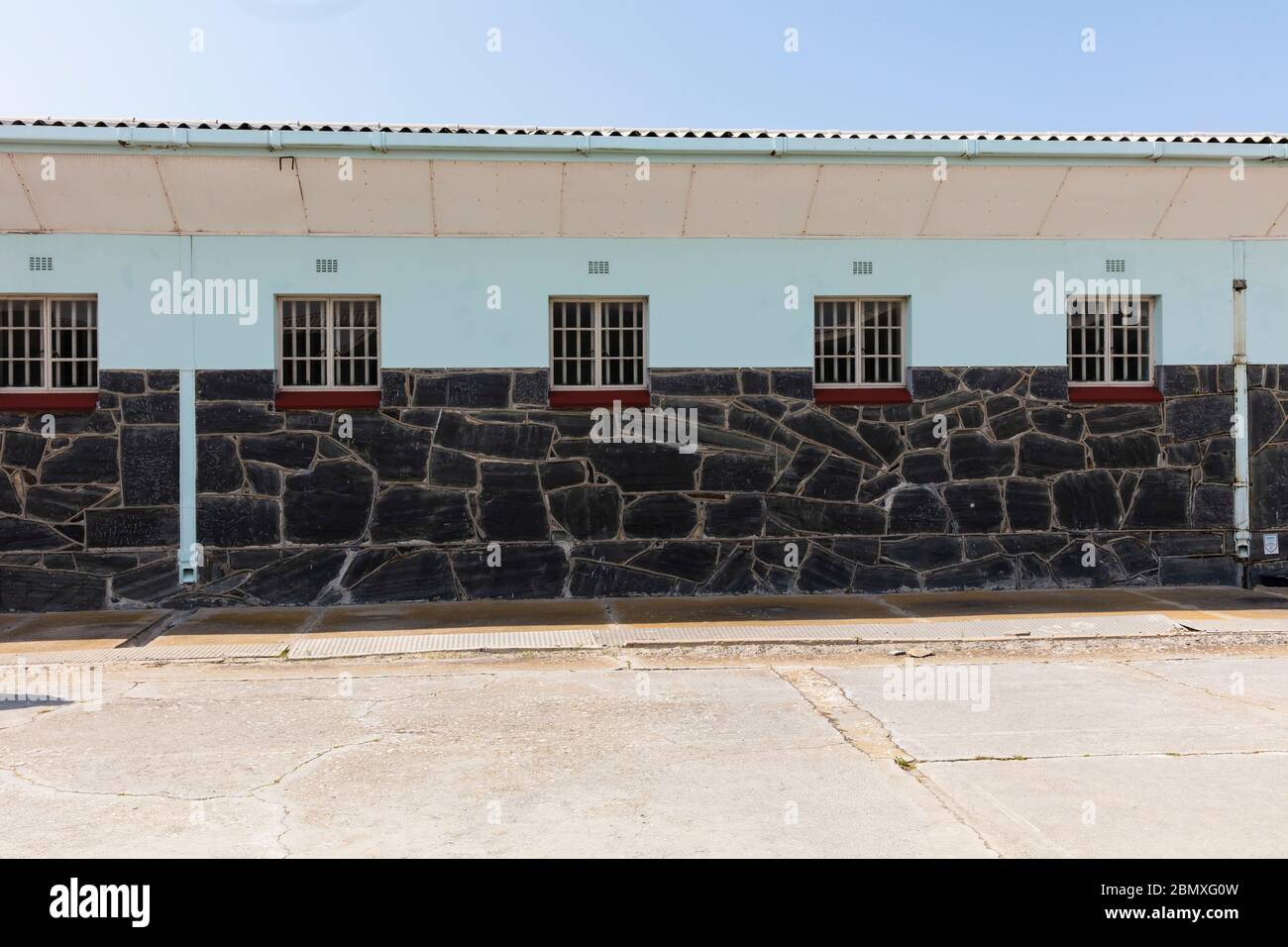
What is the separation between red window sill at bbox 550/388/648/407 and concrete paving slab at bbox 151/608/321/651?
3.04 m

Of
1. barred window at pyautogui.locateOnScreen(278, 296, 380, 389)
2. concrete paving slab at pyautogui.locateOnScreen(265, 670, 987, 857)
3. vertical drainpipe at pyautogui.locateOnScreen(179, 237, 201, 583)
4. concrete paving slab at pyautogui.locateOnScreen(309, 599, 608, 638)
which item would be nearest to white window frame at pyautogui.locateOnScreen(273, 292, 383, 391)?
barred window at pyautogui.locateOnScreen(278, 296, 380, 389)

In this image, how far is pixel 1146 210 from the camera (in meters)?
11.6

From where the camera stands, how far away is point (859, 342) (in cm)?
1179

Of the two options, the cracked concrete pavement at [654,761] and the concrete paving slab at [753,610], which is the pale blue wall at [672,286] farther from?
the cracked concrete pavement at [654,761]

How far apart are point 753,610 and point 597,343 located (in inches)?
121

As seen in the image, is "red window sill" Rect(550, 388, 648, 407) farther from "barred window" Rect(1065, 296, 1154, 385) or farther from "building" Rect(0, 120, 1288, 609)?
"barred window" Rect(1065, 296, 1154, 385)

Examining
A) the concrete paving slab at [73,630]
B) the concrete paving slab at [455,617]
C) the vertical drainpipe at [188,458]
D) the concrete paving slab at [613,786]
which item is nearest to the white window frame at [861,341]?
the concrete paving slab at [455,617]

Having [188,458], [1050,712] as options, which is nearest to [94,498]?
[188,458]

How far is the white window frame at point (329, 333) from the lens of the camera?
36.4ft

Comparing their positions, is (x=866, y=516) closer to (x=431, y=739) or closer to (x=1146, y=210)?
(x=1146, y=210)

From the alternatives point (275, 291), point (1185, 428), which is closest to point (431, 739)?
point (275, 291)

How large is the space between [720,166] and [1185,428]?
5546 millimetres

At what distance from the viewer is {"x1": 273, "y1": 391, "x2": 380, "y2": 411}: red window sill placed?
10952 millimetres

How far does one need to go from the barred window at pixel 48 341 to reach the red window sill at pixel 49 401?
0.10 m
